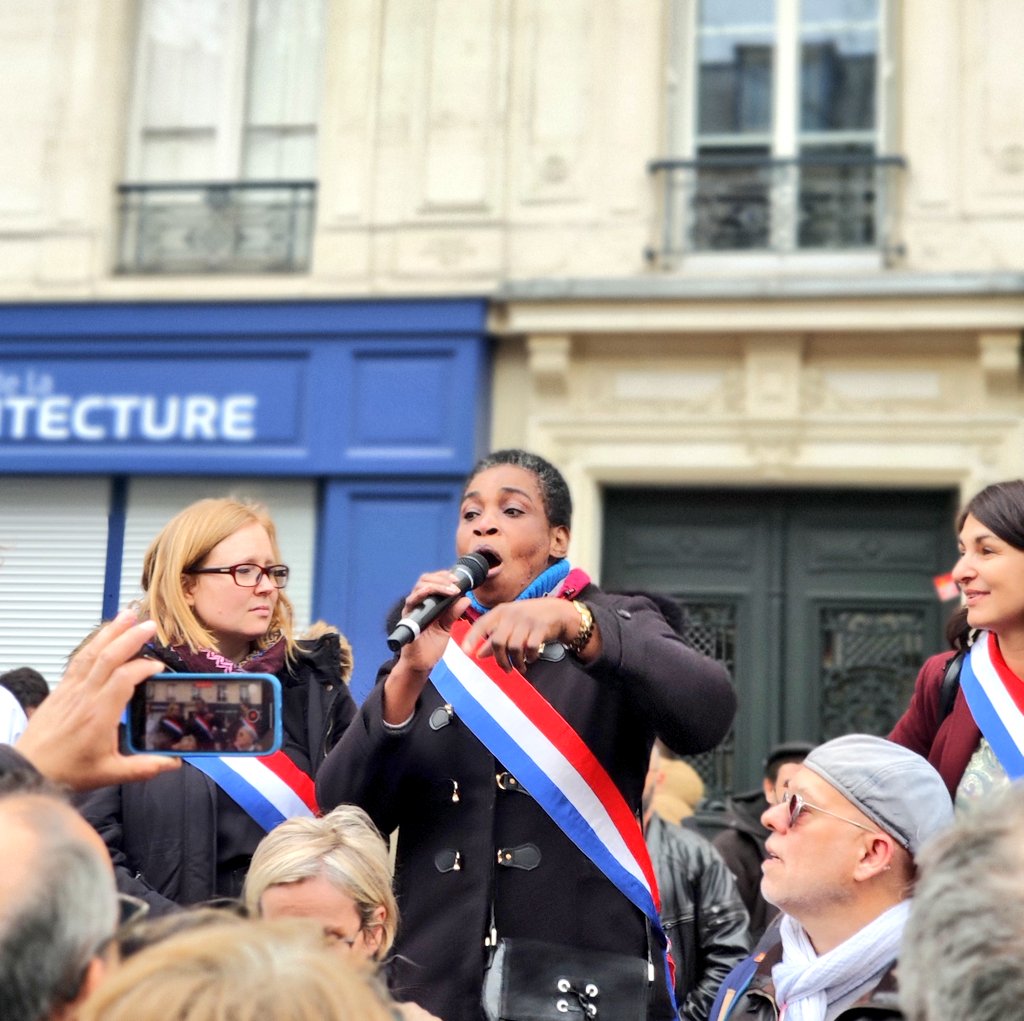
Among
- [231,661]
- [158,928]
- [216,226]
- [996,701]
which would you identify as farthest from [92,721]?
[216,226]

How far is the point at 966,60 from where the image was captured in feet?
31.8

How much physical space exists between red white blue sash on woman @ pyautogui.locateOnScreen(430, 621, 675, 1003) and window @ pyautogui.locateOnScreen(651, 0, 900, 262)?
6.85 m

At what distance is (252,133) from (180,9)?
3.22 feet

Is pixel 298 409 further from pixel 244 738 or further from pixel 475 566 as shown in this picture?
pixel 244 738

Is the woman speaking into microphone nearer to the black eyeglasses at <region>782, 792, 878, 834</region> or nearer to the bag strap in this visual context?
the black eyeglasses at <region>782, 792, 878, 834</region>

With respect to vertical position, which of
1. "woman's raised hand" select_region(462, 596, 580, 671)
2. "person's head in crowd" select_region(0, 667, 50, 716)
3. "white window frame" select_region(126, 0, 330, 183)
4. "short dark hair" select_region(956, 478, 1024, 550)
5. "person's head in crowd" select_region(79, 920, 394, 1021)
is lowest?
"person's head in crowd" select_region(79, 920, 394, 1021)

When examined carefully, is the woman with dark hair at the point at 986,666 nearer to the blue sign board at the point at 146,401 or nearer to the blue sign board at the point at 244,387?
the blue sign board at the point at 244,387

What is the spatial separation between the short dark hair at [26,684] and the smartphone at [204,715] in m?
1.92

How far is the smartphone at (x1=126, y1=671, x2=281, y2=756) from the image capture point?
98.1 inches

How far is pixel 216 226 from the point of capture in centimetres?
1068

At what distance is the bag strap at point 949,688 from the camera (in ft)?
12.6

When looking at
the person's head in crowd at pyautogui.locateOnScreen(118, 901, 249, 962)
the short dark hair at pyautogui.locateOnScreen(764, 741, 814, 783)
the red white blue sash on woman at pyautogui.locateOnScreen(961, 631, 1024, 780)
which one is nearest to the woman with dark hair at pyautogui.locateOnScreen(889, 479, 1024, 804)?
the red white blue sash on woman at pyautogui.locateOnScreen(961, 631, 1024, 780)

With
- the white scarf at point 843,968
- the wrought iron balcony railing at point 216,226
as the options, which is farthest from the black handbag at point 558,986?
the wrought iron balcony railing at point 216,226

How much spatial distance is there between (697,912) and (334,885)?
2107mm
